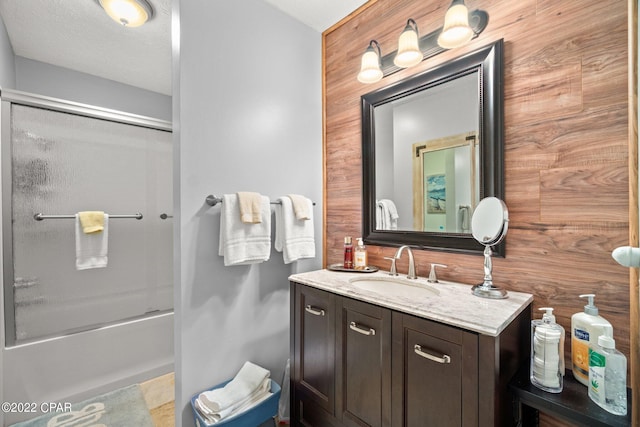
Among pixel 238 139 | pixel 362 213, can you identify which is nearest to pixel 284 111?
pixel 238 139

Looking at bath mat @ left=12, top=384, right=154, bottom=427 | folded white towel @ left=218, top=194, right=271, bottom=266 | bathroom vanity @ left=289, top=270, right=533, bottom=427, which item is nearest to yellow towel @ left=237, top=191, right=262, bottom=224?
folded white towel @ left=218, top=194, right=271, bottom=266

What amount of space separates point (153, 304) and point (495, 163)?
8.35ft

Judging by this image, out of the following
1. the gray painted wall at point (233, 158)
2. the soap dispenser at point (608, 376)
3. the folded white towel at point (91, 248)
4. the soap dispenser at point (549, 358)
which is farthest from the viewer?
the folded white towel at point (91, 248)

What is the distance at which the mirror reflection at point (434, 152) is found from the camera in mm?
1229

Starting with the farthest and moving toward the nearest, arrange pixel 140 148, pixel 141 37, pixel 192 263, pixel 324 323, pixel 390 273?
pixel 140 148
pixel 141 37
pixel 390 273
pixel 192 263
pixel 324 323

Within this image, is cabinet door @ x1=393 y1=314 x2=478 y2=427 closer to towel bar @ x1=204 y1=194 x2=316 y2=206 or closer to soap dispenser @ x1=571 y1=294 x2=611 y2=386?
soap dispenser @ x1=571 y1=294 x2=611 y2=386

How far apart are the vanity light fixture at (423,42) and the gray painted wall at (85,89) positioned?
2.22 metres

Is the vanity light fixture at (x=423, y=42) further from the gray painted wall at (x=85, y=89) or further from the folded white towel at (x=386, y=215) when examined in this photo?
the gray painted wall at (x=85, y=89)

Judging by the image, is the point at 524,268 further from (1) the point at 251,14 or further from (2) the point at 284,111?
(1) the point at 251,14

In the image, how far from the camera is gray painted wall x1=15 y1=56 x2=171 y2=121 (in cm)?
217

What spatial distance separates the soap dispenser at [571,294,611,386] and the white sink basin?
1.62ft

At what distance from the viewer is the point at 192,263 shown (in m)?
1.40

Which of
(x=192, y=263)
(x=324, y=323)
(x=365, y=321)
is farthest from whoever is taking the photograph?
(x=192, y=263)

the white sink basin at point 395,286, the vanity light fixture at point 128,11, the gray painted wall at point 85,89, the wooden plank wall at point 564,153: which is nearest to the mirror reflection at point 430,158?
the wooden plank wall at point 564,153
